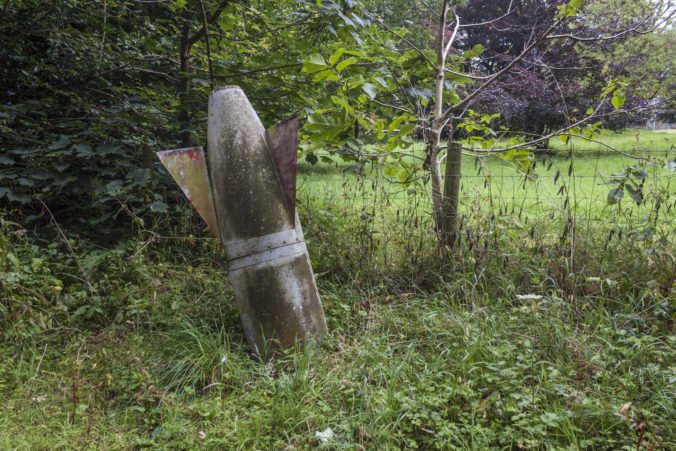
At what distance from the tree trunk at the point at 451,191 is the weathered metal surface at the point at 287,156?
1.37 m

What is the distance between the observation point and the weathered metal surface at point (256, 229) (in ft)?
8.98

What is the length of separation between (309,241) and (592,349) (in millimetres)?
2293

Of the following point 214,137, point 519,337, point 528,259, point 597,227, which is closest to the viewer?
point 519,337

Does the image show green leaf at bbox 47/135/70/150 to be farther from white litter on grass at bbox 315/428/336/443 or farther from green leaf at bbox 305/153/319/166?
white litter on grass at bbox 315/428/336/443

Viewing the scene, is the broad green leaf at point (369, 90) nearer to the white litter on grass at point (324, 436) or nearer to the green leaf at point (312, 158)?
the green leaf at point (312, 158)

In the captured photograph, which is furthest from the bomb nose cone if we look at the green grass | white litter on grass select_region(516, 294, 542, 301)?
the green grass

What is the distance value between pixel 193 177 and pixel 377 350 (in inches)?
63.9

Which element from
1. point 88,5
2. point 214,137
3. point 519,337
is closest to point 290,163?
point 214,137

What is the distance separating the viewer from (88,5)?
4504 mm

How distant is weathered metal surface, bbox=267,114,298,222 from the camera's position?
9.24ft

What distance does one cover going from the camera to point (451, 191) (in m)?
3.61

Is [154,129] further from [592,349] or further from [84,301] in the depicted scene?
[592,349]

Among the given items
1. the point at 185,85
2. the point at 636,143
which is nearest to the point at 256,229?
the point at 185,85

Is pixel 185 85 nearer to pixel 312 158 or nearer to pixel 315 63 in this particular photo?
pixel 312 158
